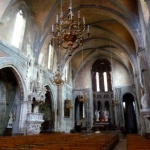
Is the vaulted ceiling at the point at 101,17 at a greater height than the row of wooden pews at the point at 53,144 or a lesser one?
greater

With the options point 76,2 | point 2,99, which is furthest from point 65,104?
point 76,2

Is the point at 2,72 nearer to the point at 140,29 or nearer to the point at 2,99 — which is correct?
the point at 2,99

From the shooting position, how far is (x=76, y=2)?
14.0 metres

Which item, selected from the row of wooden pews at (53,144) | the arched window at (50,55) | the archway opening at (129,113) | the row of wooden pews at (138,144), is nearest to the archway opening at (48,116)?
the arched window at (50,55)

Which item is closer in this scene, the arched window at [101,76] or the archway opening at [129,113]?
the archway opening at [129,113]

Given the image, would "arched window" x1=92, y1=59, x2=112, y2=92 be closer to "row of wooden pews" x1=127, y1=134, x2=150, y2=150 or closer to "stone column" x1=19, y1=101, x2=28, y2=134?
"stone column" x1=19, y1=101, x2=28, y2=134

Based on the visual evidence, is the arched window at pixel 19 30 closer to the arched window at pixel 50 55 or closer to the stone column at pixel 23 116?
the stone column at pixel 23 116

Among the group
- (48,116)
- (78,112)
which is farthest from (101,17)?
(78,112)

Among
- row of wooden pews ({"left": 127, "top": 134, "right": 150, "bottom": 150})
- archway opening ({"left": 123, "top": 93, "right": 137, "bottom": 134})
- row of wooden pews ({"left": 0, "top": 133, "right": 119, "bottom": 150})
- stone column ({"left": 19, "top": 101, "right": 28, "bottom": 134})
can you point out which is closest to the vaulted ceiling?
stone column ({"left": 19, "top": 101, "right": 28, "bottom": 134})

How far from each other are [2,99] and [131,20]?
443 inches

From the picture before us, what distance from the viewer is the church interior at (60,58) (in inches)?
384

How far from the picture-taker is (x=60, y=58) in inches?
735

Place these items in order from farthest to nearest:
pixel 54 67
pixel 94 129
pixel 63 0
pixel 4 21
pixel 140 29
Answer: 1. pixel 94 129
2. pixel 54 67
3. pixel 63 0
4. pixel 140 29
5. pixel 4 21

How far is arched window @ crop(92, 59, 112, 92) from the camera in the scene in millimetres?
24906
